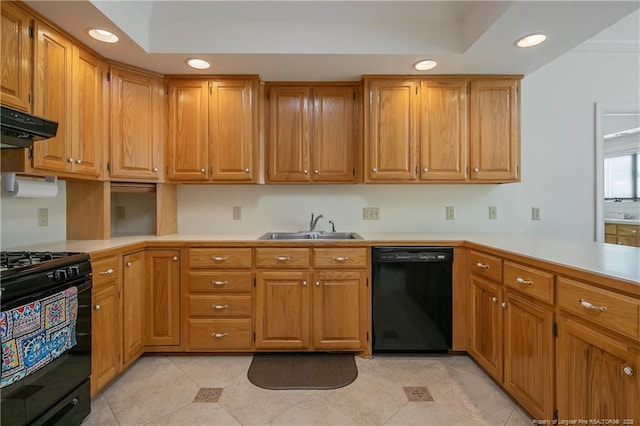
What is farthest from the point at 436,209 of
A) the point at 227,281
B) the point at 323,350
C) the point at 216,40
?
the point at 216,40

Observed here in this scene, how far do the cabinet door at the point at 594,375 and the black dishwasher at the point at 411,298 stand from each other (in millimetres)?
926

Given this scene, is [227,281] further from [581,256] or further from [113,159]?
[581,256]

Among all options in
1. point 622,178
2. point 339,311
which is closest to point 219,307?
point 339,311

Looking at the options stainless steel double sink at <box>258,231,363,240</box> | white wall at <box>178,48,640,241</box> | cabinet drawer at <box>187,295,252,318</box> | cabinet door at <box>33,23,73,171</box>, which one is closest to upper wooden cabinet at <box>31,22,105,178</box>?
cabinet door at <box>33,23,73,171</box>

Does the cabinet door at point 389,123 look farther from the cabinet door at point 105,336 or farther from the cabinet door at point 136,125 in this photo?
the cabinet door at point 105,336

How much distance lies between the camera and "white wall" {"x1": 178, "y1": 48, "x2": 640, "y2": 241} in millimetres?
2887

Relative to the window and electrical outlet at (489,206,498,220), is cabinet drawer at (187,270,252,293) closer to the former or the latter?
electrical outlet at (489,206,498,220)

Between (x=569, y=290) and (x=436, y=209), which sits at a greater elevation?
(x=436, y=209)

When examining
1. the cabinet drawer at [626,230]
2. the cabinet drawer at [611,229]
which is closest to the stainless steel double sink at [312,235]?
the cabinet drawer at [626,230]

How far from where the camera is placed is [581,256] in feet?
4.94

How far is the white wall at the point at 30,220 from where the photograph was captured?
1.85m

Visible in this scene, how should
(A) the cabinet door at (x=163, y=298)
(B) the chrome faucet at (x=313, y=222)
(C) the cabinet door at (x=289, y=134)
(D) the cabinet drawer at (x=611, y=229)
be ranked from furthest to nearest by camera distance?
(D) the cabinet drawer at (x=611, y=229) → (B) the chrome faucet at (x=313, y=222) → (C) the cabinet door at (x=289, y=134) → (A) the cabinet door at (x=163, y=298)

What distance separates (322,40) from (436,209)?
70.1 inches

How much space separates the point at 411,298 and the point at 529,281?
88 cm
